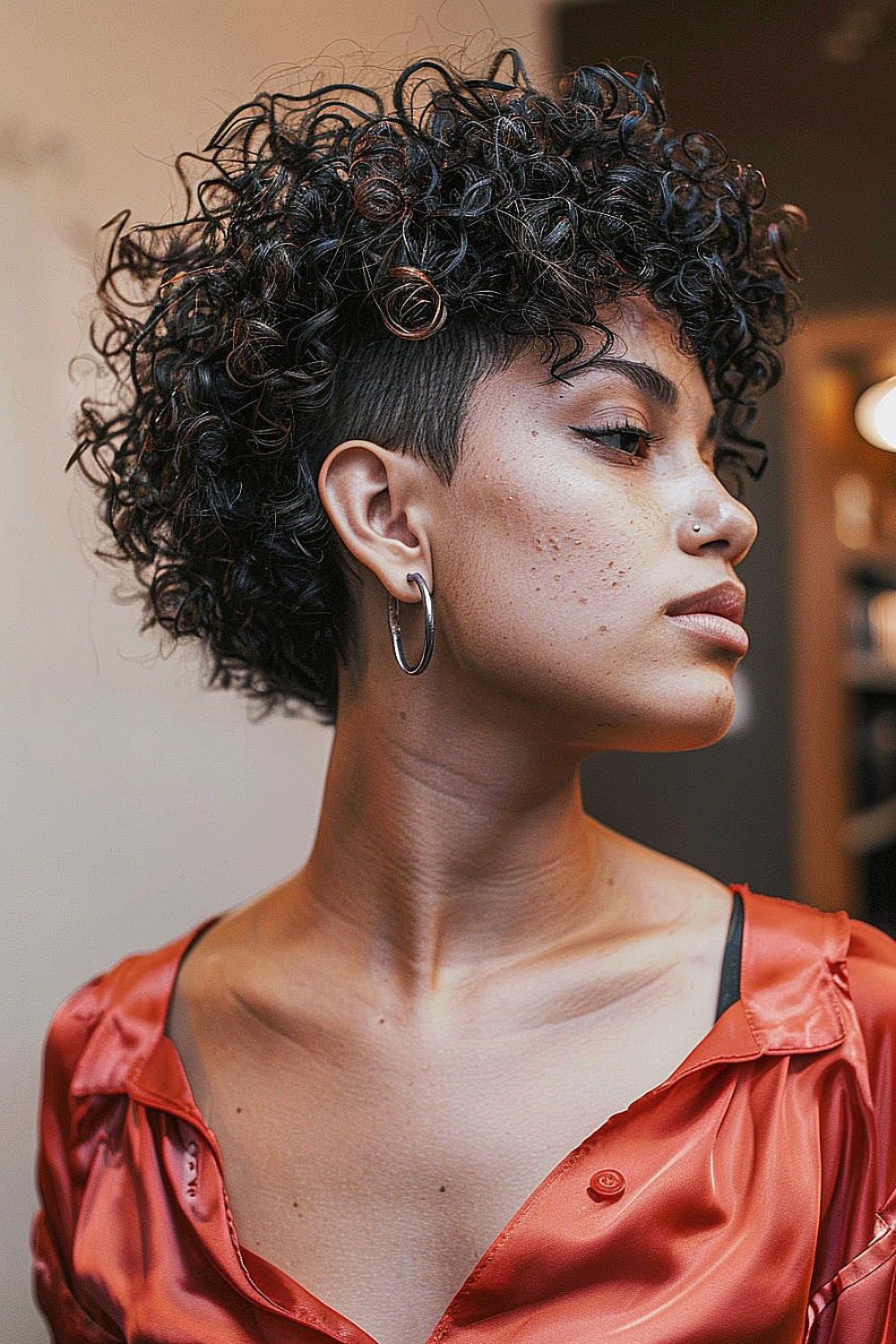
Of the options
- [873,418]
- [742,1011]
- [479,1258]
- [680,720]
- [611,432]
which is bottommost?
[479,1258]

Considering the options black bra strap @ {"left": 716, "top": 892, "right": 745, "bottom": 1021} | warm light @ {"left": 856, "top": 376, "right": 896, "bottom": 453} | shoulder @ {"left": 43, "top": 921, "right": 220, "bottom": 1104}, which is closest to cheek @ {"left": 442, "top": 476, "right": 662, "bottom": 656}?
black bra strap @ {"left": 716, "top": 892, "right": 745, "bottom": 1021}

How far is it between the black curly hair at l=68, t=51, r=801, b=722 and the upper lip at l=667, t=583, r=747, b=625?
227 millimetres

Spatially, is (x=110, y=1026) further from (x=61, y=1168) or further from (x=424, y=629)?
(x=424, y=629)

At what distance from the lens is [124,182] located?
195 cm

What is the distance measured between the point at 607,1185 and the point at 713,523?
576mm

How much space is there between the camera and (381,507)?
1216 mm

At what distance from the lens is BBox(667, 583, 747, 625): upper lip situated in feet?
3.69

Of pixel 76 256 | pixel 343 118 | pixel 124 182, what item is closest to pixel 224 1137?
pixel 343 118

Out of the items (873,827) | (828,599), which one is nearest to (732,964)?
(828,599)

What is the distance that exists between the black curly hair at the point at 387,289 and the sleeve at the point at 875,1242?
0.61m

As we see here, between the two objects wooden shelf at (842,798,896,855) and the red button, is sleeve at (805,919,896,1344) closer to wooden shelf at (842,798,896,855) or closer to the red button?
the red button

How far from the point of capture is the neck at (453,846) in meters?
1.23

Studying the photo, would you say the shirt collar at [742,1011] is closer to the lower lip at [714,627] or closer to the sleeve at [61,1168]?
the sleeve at [61,1168]

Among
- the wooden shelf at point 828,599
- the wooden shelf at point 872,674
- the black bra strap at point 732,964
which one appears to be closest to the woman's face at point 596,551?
the black bra strap at point 732,964
